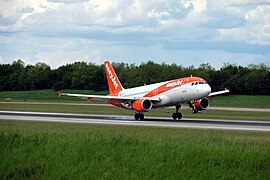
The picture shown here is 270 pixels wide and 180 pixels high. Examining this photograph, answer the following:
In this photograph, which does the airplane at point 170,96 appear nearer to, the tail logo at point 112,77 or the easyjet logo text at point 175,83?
the easyjet logo text at point 175,83

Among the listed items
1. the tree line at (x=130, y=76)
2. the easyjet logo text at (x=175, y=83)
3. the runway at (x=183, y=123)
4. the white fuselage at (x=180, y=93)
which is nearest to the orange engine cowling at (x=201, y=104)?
the white fuselage at (x=180, y=93)

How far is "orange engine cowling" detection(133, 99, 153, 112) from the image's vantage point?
51.8m

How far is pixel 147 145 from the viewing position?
71.1ft

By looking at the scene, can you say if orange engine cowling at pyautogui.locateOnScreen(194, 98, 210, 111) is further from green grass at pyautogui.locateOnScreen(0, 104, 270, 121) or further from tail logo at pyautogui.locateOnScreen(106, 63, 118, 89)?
tail logo at pyautogui.locateOnScreen(106, 63, 118, 89)

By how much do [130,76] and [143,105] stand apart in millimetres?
86137

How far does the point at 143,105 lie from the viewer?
51875 millimetres

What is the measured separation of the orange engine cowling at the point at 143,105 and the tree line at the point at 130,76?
230 ft

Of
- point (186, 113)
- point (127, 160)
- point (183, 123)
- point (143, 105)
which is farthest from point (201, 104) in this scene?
point (127, 160)

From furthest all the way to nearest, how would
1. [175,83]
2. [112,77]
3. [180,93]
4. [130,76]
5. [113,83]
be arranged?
[130,76] < [112,77] < [113,83] < [175,83] < [180,93]

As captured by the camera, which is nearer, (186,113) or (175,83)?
(175,83)

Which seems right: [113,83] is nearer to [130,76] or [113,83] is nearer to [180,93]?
[180,93]

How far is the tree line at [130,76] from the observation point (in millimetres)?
122938

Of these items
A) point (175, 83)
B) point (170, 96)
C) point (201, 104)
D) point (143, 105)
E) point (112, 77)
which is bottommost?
point (143, 105)

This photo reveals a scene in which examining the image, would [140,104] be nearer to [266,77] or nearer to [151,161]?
[151,161]
